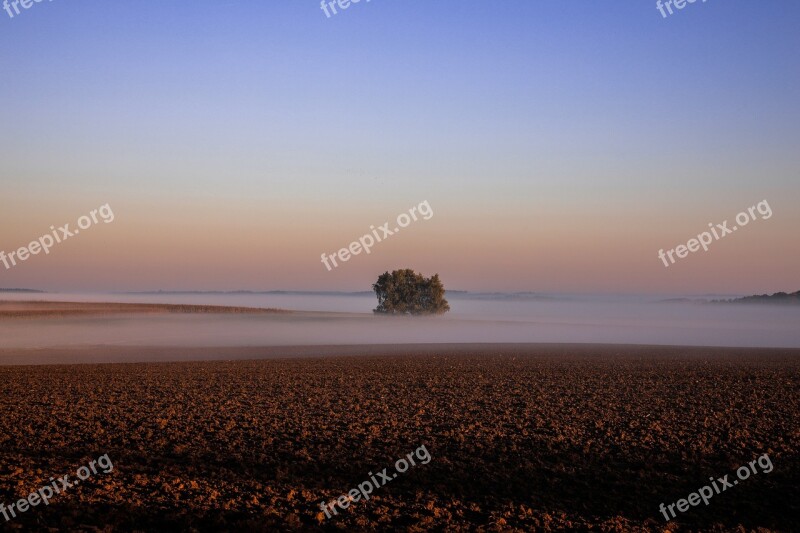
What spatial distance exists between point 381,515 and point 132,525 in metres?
2.74

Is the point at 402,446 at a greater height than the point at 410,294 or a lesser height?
lesser

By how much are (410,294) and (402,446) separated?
60.5 meters

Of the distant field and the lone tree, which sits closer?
the distant field

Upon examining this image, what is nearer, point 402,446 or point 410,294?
point 402,446

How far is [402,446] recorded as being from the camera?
10.9 meters

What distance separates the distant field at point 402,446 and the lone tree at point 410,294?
164ft

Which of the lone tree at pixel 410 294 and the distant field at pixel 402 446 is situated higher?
the lone tree at pixel 410 294

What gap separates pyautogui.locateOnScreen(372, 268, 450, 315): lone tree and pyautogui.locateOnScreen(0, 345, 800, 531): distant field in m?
50.1

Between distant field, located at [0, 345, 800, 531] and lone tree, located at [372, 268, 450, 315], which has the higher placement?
lone tree, located at [372, 268, 450, 315]

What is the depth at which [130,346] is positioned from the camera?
31.2 m

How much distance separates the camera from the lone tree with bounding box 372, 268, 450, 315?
232ft

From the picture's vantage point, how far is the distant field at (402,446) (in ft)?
25.3

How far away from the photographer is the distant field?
7.72 m

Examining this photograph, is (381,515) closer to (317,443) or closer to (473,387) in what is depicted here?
(317,443)
